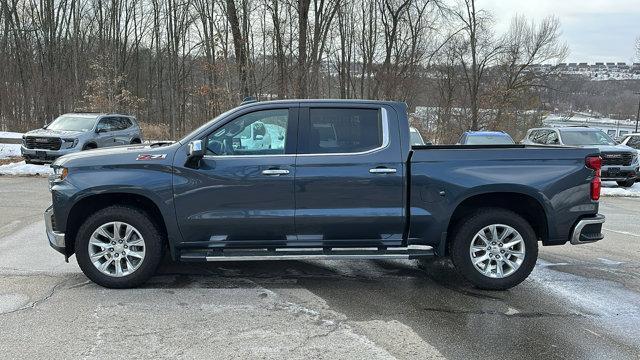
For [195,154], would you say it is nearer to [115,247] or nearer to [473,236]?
[115,247]

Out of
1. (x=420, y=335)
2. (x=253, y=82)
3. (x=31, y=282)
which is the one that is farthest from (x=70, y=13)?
(x=420, y=335)

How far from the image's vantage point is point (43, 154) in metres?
15.2

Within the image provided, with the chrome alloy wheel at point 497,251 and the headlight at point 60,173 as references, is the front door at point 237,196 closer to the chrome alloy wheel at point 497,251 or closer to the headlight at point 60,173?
the headlight at point 60,173

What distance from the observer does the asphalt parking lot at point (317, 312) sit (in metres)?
3.81

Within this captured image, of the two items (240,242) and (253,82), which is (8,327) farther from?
(253,82)

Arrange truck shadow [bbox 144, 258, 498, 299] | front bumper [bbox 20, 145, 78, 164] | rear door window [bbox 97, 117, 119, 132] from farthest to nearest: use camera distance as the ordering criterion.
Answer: rear door window [bbox 97, 117, 119, 132] < front bumper [bbox 20, 145, 78, 164] < truck shadow [bbox 144, 258, 498, 299]

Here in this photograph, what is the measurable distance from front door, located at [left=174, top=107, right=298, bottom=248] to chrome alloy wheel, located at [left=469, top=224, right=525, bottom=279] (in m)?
1.94

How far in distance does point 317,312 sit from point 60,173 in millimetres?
2906

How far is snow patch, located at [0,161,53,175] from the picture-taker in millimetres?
15156

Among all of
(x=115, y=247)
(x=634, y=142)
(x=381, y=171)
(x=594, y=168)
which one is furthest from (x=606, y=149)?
(x=115, y=247)

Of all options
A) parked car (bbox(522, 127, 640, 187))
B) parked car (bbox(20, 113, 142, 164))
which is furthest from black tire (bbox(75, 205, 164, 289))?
parked car (bbox(522, 127, 640, 187))

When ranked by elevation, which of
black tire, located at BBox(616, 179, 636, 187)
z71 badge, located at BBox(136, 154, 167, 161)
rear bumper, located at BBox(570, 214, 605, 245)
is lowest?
black tire, located at BBox(616, 179, 636, 187)

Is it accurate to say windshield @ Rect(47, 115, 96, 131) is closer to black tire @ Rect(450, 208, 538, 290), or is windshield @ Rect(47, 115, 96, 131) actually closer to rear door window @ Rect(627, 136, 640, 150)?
black tire @ Rect(450, 208, 538, 290)

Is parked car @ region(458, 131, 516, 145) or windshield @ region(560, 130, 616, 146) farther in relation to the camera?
windshield @ region(560, 130, 616, 146)
